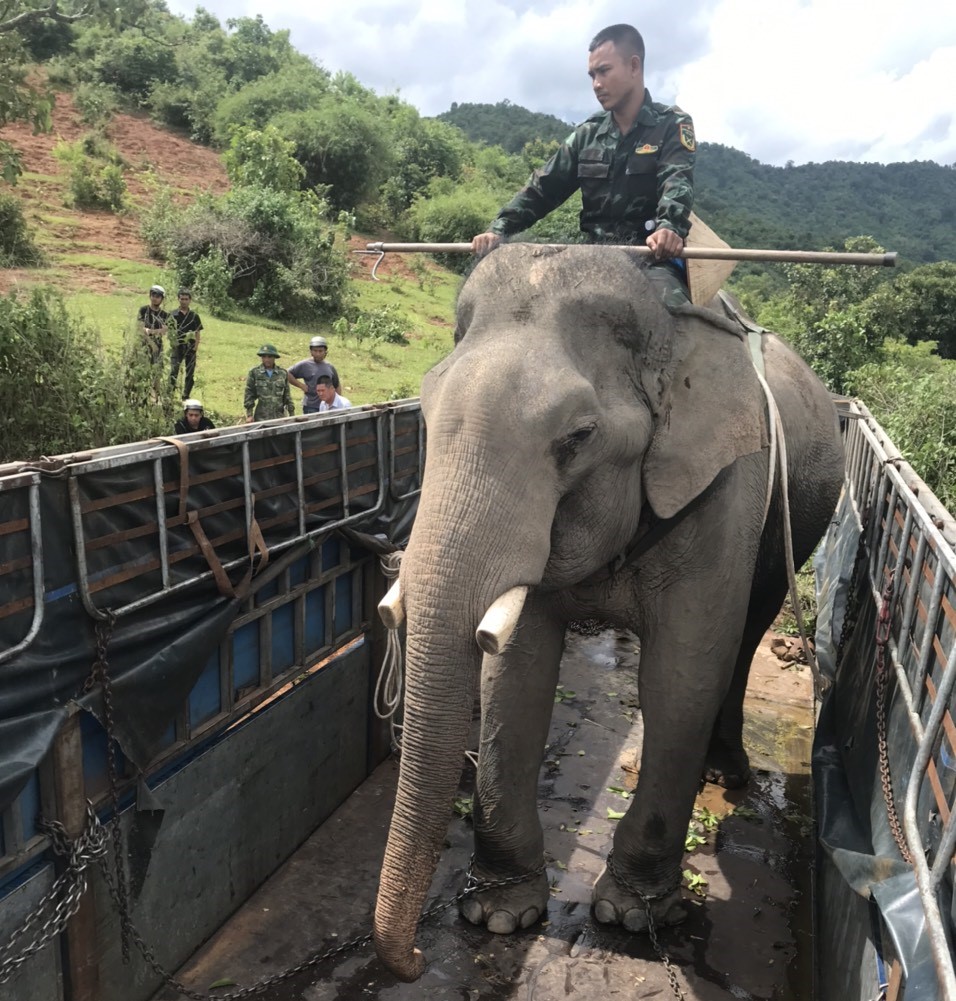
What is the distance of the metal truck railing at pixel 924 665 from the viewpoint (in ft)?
7.22

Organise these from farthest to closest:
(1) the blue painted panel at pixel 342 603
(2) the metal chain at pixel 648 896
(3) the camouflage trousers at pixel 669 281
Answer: (1) the blue painted panel at pixel 342 603 → (2) the metal chain at pixel 648 896 → (3) the camouflage trousers at pixel 669 281

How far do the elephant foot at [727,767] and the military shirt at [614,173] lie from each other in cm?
308

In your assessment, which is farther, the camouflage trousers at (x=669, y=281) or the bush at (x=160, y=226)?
the bush at (x=160, y=226)

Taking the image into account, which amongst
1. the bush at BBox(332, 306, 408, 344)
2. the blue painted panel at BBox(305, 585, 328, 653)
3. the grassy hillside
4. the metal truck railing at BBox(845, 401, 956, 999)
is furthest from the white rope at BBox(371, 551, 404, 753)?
the bush at BBox(332, 306, 408, 344)

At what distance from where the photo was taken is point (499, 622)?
8.56ft

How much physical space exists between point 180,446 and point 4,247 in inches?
715

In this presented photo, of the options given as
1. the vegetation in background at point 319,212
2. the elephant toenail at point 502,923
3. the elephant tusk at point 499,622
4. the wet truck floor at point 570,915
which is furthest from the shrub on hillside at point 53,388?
the elephant tusk at point 499,622

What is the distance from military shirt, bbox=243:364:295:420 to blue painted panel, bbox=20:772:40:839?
19.9 ft

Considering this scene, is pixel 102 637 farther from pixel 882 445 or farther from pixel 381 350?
pixel 381 350

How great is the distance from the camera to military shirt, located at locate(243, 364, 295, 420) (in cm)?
870

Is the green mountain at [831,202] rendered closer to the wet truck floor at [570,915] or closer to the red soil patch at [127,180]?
the red soil patch at [127,180]

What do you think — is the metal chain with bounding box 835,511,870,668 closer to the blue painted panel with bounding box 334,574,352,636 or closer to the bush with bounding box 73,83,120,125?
the blue painted panel with bounding box 334,574,352,636

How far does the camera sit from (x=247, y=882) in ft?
13.7

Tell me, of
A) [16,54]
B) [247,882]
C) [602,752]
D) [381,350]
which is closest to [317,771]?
[247,882]
